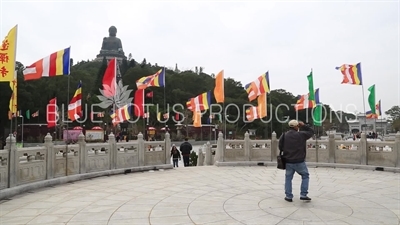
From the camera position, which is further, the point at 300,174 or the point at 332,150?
the point at 332,150

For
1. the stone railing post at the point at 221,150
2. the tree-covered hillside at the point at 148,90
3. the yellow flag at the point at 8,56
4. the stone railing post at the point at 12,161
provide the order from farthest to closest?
the tree-covered hillside at the point at 148,90
the stone railing post at the point at 221,150
the yellow flag at the point at 8,56
the stone railing post at the point at 12,161

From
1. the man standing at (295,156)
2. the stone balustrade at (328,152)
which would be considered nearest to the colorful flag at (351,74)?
the stone balustrade at (328,152)

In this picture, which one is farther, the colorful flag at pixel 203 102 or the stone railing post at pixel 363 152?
the colorful flag at pixel 203 102

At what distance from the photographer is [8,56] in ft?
26.7

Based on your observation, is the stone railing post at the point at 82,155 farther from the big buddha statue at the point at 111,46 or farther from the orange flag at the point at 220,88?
the big buddha statue at the point at 111,46

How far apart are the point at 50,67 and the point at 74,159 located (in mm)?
2794

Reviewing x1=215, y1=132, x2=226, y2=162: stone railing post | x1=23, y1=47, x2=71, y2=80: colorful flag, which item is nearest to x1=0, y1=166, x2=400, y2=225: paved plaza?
x1=23, y1=47, x2=71, y2=80: colorful flag

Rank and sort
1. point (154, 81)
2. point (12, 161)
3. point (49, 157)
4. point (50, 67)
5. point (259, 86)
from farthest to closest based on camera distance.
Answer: point (259, 86) < point (154, 81) < point (50, 67) < point (49, 157) < point (12, 161)

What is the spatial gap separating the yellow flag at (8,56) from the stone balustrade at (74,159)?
1.53 meters

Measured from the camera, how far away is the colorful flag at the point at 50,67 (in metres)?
9.59

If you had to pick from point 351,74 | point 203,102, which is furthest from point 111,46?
point 351,74

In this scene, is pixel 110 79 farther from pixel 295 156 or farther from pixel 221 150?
pixel 295 156

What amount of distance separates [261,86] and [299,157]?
34.8ft

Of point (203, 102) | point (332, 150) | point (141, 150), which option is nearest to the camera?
point (141, 150)
